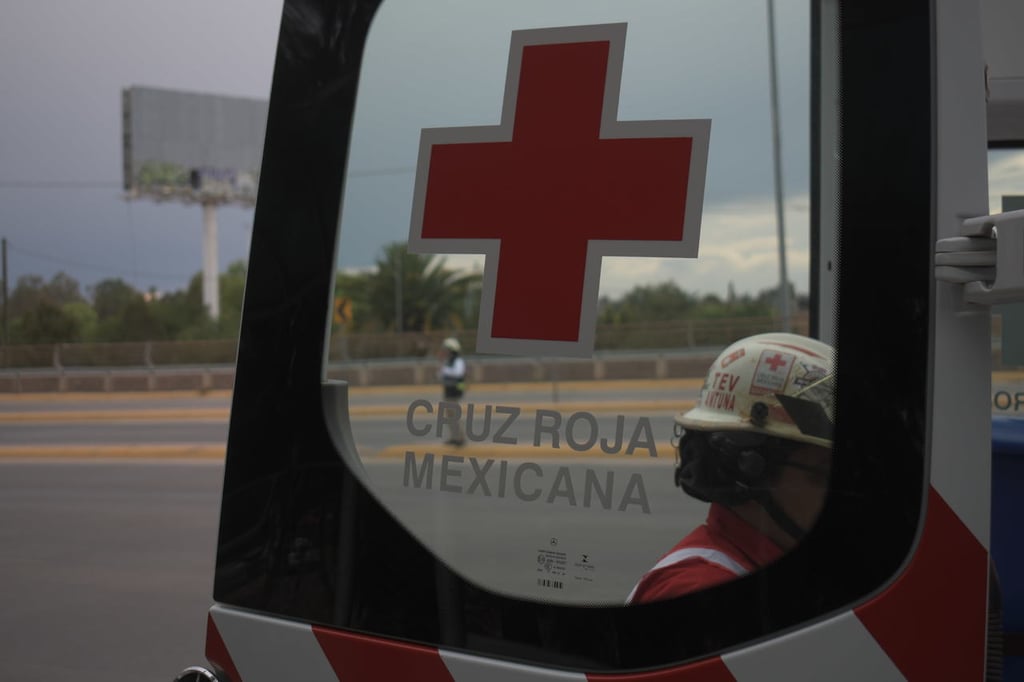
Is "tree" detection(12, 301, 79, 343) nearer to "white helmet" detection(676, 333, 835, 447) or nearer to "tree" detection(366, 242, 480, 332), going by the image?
"tree" detection(366, 242, 480, 332)

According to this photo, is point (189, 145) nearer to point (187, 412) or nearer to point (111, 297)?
point (111, 297)

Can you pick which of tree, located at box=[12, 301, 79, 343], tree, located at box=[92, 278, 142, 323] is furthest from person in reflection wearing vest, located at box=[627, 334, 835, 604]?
tree, located at box=[92, 278, 142, 323]

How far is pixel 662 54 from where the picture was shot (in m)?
1.15

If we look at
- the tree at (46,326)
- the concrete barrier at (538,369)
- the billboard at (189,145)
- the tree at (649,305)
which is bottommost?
the concrete barrier at (538,369)

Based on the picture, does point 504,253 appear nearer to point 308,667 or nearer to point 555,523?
point 555,523

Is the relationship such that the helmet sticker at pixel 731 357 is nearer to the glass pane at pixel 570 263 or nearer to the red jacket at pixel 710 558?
the glass pane at pixel 570 263

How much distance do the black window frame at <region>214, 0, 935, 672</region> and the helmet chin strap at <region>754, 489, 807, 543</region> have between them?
16 millimetres

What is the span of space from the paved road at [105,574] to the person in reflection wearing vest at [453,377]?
4.56 meters

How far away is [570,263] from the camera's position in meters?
1.17

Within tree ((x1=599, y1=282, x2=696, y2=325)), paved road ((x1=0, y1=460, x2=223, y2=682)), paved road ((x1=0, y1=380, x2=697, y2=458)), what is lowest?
paved road ((x1=0, y1=460, x2=223, y2=682))

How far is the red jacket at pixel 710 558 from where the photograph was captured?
1119mm

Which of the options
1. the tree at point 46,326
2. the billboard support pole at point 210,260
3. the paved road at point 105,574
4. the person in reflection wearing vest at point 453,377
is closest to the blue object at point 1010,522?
the person in reflection wearing vest at point 453,377

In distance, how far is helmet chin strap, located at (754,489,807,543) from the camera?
3.58 ft

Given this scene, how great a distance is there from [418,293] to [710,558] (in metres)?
0.48
